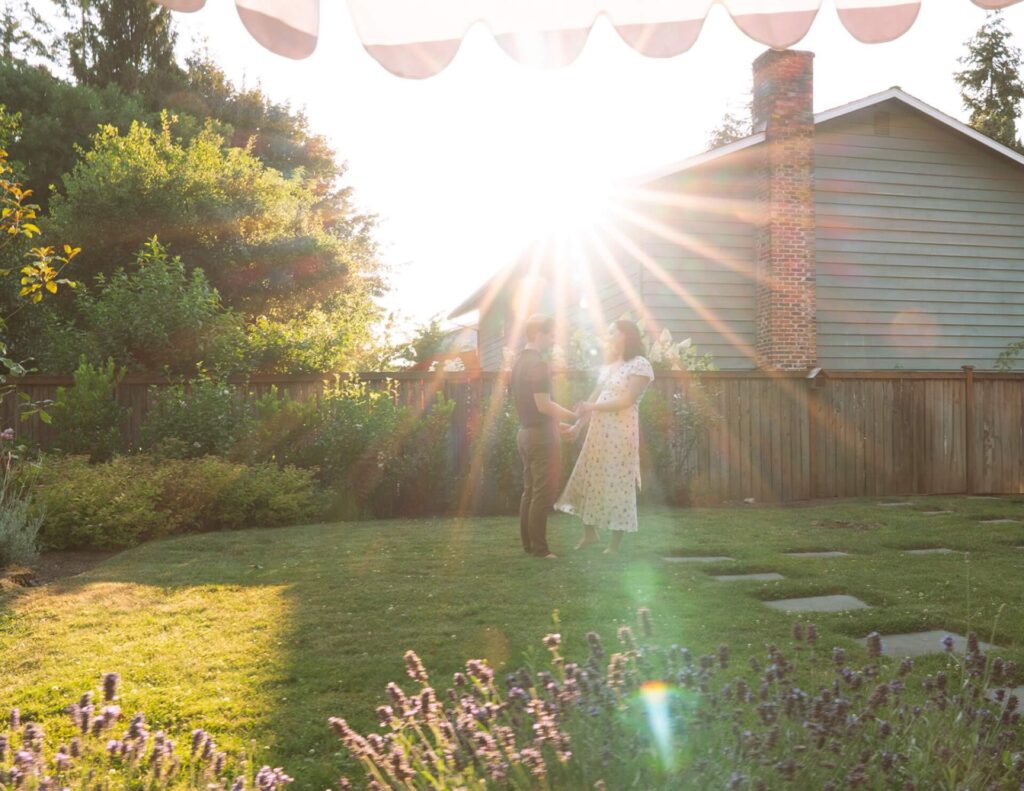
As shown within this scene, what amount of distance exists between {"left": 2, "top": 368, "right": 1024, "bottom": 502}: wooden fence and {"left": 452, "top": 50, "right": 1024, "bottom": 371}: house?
71.0 inches

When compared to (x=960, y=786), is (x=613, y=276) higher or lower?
higher

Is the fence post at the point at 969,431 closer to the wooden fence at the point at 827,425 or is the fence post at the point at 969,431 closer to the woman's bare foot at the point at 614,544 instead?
the wooden fence at the point at 827,425

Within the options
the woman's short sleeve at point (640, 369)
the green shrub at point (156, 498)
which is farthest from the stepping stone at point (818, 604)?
the green shrub at point (156, 498)

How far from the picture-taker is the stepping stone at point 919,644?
13.0ft

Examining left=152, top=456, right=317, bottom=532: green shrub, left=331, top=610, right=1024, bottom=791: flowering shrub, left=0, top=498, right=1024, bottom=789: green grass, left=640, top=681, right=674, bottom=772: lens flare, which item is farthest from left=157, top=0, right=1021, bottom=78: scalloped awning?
left=152, top=456, right=317, bottom=532: green shrub

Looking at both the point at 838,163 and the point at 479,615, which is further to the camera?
the point at 838,163

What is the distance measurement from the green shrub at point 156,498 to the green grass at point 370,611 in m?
0.57

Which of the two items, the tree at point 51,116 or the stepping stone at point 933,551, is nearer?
the stepping stone at point 933,551

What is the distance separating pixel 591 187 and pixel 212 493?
9.41 meters

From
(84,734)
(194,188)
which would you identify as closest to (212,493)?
(84,734)

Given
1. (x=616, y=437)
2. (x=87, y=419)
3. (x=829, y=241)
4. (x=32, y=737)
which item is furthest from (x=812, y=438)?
(x=32, y=737)

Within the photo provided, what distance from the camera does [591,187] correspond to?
51.3 ft

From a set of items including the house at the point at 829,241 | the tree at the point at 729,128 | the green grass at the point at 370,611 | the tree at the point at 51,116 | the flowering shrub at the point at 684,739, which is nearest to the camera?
the flowering shrub at the point at 684,739

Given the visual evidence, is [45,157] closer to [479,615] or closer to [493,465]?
[493,465]
